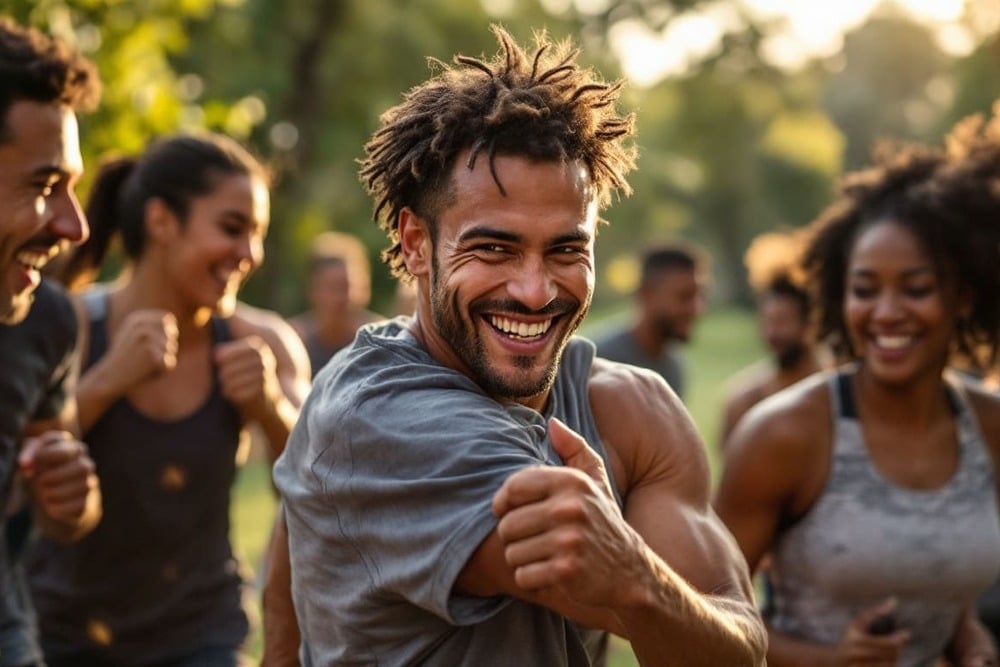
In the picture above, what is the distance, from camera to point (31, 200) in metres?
4.10

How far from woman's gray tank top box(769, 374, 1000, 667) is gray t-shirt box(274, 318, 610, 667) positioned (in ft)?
5.50

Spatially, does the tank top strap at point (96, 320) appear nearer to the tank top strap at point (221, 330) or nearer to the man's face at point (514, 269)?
the tank top strap at point (221, 330)

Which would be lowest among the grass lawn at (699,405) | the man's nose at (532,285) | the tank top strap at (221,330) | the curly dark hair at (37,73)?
the grass lawn at (699,405)

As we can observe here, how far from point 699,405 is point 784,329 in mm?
23608

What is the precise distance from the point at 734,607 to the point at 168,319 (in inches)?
113

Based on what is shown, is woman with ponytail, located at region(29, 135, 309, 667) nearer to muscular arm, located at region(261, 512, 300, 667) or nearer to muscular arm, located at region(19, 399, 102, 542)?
muscular arm, located at region(19, 399, 102, 542)

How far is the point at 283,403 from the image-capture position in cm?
A: 555

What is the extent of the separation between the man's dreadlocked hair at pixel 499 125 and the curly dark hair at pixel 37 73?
51.4 inches

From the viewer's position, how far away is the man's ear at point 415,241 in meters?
3.12

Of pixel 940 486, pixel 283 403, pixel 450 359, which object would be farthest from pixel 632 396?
pixel 283 403

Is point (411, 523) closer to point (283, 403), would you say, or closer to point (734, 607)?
point (734, 607)

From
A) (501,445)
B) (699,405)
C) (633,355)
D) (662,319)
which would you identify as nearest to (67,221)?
(501,445)

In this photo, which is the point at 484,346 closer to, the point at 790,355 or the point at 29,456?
the point at 29,456

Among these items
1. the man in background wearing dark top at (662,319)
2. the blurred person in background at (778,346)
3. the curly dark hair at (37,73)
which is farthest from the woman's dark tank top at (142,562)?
the man in background wearing dark top at (662,319)
